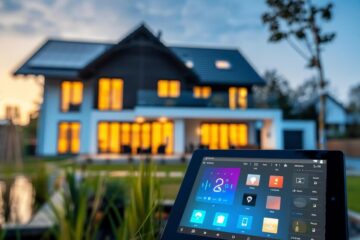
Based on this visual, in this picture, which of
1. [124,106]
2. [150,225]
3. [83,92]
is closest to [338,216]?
[150,225]

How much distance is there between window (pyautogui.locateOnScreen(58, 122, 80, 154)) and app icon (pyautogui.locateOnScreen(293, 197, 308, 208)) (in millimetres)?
15460

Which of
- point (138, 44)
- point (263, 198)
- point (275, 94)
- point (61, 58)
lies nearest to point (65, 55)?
point (61, 58)

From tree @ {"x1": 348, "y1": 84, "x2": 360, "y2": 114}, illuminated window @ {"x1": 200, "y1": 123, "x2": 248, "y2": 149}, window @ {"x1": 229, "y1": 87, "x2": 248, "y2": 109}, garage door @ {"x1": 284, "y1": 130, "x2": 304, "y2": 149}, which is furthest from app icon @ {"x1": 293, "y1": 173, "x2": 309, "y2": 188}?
tree @ {"x1": 348, "y1": 84, "x2": 360, "y2": 114}

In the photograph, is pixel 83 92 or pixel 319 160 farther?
pixel 83 92

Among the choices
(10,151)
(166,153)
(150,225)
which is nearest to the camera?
(150,225)

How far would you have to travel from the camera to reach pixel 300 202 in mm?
694

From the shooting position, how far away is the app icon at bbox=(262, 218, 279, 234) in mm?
681

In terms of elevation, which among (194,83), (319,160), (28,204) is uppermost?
(194,83)

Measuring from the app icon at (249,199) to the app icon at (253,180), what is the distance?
30 millimetres

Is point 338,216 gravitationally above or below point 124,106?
below

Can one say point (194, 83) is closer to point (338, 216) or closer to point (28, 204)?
point (28, 204)

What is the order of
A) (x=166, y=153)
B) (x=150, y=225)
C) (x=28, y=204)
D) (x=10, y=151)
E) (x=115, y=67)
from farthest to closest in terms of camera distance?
(x=115, y=67) → (x=166, y=153) → (x=10, y=151) → (x=28, y=204) → (x=150, y=225)

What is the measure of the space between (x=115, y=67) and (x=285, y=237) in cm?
1479

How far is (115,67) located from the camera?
14.9m
